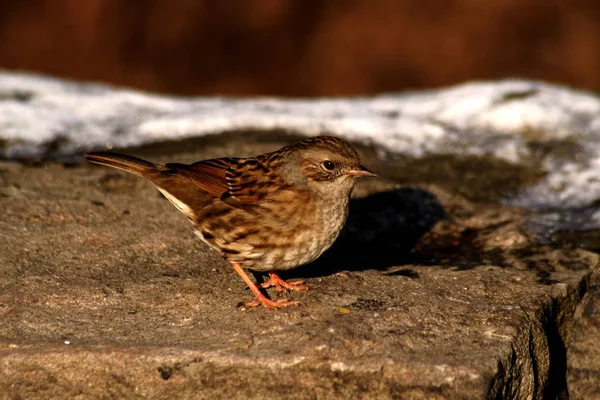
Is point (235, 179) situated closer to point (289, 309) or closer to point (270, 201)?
point (270, 201)

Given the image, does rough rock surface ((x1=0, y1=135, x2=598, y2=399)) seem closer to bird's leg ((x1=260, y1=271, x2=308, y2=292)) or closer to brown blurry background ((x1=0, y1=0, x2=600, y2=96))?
bird's leg ((x1=260, y1=271, x2=308, y2=292))

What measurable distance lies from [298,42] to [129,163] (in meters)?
9.86

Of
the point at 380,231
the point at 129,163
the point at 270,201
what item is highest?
the point at 270,201

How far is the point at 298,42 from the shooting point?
15.6m

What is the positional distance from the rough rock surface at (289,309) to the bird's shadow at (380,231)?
0.02m

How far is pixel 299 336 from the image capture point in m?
4.67

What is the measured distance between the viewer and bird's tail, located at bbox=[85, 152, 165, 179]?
611cm

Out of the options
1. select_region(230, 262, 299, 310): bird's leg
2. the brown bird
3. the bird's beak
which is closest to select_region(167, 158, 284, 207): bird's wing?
the brown bird

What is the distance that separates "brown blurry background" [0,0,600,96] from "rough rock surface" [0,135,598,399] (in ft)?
28.7

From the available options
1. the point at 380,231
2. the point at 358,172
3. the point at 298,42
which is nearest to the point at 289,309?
the point at 358,172

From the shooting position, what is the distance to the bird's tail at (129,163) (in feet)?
20.0

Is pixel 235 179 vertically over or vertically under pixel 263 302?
over

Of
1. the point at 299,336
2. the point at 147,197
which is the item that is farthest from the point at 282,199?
the point at 147,197

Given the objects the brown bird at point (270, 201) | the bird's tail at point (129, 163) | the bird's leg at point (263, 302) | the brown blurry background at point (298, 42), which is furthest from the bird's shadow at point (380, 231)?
the brown blurry background at point (298, 42)
